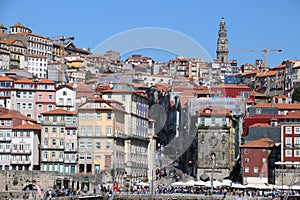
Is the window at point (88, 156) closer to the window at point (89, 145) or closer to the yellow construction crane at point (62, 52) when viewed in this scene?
the window at point (89, 145)

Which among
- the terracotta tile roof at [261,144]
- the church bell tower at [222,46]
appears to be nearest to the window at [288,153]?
the terracotta tile roof at [261,144]

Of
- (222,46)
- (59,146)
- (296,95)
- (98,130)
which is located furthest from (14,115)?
(222,46)

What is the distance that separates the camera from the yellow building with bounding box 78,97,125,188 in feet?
220

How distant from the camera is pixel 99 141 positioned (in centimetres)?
6762

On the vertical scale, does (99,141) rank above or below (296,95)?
below

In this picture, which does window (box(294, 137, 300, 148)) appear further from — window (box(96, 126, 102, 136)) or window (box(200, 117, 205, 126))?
window (box(96, 126, 102, 136))

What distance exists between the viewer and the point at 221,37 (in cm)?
18388

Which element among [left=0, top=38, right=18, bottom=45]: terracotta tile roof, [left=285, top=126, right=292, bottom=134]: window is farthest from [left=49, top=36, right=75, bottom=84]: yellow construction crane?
[left=285, top=126, right=292, bottom=134]: window

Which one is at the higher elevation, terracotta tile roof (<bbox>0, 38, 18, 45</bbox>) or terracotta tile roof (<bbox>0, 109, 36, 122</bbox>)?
terracotta tile roof (<bbox>0, 38, 18, 45</bbox>)

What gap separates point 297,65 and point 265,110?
3227 cm

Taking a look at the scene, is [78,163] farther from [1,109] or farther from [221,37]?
[221,37]

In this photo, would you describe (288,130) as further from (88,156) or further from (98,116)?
(88,156)

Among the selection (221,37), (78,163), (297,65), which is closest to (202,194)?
(78,163)

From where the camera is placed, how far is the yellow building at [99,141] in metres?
67.1
